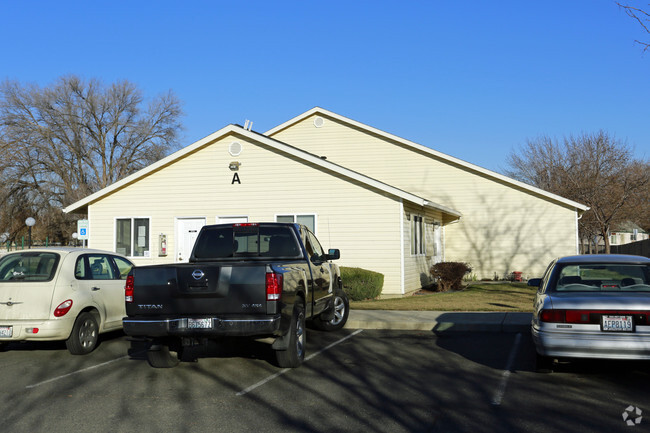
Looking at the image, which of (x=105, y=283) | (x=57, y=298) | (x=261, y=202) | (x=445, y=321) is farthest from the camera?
(x=261, y=202)

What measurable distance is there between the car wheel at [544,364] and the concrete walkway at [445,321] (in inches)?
146

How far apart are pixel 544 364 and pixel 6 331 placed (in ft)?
24.7

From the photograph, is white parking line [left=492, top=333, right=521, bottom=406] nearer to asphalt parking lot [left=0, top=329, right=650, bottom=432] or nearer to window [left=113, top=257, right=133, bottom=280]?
asphalt parking lot [left=0, top=329, right=650, bottom=432]

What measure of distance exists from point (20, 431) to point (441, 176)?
2126 centimetres

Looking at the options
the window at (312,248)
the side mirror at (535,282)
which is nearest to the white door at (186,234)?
the window at (312,248)

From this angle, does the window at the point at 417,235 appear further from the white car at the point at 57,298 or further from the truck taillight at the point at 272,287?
the truck taillight at the point at 272,287

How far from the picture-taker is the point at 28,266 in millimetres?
9211

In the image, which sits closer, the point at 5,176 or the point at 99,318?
the point at 99,318

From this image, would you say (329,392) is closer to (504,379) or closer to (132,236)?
(504,379)

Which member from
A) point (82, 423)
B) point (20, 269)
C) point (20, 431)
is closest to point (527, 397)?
point (82, 423)

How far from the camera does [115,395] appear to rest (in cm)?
687

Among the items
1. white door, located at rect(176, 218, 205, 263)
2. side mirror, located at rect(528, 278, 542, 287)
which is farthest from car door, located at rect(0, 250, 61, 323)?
white door, located at rect(176, 218, 205, 263)

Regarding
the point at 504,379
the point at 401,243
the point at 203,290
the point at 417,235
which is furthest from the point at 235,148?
the point at 504,379

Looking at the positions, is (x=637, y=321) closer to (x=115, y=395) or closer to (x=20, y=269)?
(x=115, y=395)
